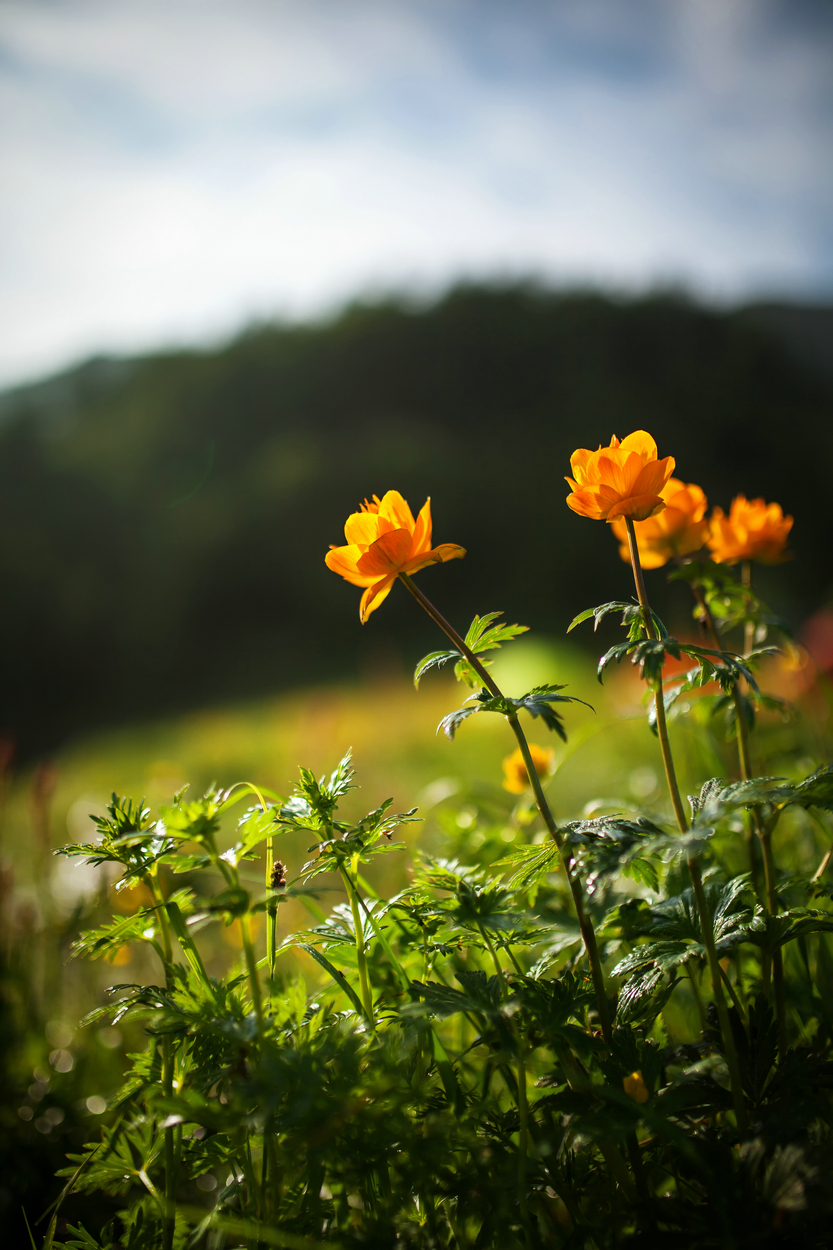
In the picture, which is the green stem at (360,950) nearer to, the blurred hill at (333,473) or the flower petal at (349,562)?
the flower petal at (349,562)

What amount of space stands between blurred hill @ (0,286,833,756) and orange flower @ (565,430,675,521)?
3820 millimetres

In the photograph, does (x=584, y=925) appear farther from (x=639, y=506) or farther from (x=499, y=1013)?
(x=639, y=506)

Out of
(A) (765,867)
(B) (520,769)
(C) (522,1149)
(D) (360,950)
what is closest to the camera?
(C) (522,1149)

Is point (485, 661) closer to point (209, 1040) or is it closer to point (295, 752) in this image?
point (209, 1040)

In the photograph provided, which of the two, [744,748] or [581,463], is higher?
[581,463]

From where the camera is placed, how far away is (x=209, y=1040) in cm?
55

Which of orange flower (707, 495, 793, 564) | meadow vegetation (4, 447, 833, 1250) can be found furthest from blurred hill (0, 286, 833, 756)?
meadow vegetation (4, 447, 833, 1250)

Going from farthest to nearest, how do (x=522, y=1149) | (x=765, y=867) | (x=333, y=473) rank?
(x=333, y=473), (x=765, y=867), (x=522, y=1149)

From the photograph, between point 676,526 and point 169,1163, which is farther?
point 676,526

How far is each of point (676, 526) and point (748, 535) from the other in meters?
0.10

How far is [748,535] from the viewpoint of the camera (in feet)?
2.51

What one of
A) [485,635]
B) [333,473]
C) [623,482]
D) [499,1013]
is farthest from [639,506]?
[333,473]

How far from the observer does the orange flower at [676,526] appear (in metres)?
0.73

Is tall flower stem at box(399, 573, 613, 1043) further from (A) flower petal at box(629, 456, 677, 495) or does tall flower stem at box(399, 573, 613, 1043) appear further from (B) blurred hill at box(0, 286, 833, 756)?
(B) blurred hill at box(0, 286, 833, 756)
